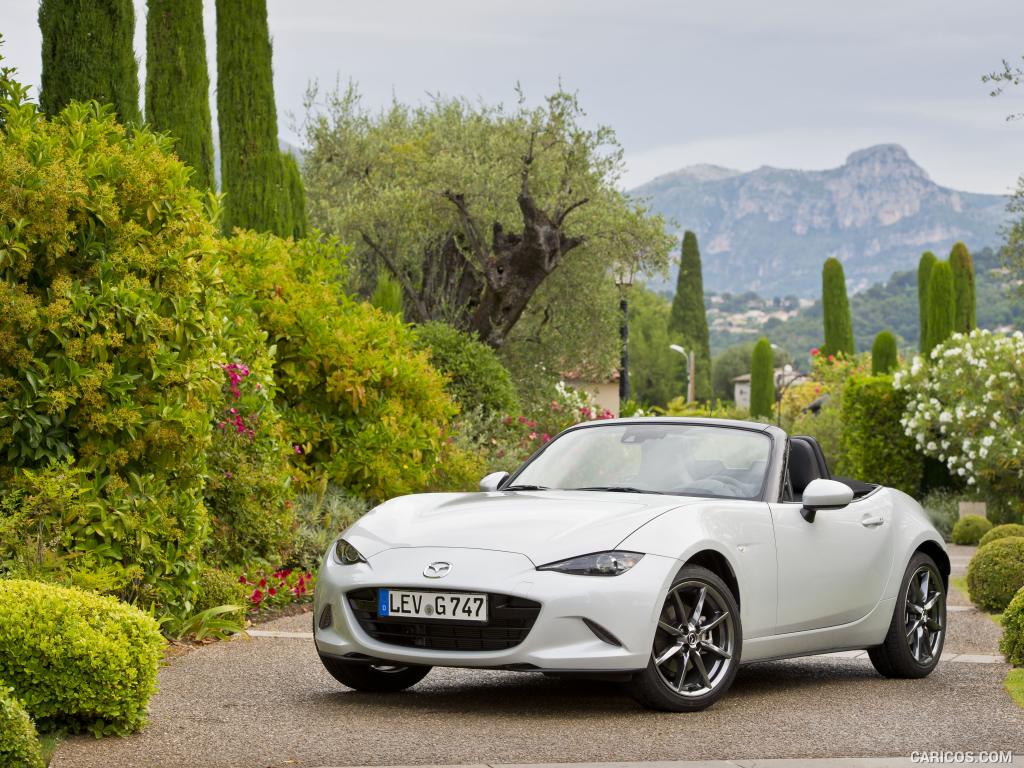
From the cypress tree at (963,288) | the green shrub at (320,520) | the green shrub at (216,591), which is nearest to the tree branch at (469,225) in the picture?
the cypress tree at (963,288)

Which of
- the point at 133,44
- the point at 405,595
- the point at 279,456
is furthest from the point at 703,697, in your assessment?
the point at 133,44

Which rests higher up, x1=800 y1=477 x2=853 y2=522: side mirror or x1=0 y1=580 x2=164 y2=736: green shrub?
x1=800 y1=477 x2=853 y2=522: side mirror

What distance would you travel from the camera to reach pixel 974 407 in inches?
1064

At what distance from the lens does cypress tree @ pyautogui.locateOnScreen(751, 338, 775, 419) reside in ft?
206

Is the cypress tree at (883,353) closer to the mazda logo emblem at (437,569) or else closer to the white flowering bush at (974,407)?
the white flowering bush at (974,407)

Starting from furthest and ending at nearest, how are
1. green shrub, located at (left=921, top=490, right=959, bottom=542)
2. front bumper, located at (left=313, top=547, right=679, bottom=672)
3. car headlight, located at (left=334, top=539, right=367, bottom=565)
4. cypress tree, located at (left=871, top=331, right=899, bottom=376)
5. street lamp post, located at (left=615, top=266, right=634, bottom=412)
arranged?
1. cypress tree, located at (left=871, top=331, right=899, bottom=376)
2. green shrub, located at (left=921, top=490, right=959, bottom=542)
3. street lamp post, located at (left=615, top=266, right=634, bottom=412)
4. car headlight, located at (left=334, top=539, right=367, bottom=565)
5. front bumper, located at (left=313, top=547, right=679, bottom=672)

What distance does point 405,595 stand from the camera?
6500mm

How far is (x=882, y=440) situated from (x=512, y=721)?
2450cm

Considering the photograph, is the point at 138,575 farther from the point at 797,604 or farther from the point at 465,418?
the point at 465,418

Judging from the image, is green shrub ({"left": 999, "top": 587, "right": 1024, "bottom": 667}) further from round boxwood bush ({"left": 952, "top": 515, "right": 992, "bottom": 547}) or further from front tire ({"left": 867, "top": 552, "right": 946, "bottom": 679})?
round boxwood bush ({"left": 952, "top": 515, "right": 992, "bottom": 547})

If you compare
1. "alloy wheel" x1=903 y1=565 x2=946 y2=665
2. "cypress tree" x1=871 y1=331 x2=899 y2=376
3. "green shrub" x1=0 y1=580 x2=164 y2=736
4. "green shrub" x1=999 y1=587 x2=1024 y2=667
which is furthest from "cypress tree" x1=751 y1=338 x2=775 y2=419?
"green shrub" x1=0 y1=580 x2=164 y2=736

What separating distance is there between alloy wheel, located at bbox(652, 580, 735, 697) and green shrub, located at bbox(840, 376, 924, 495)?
76.9 ft

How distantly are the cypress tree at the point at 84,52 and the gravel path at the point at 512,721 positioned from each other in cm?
604

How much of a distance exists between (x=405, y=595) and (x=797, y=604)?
2185 millimetres
